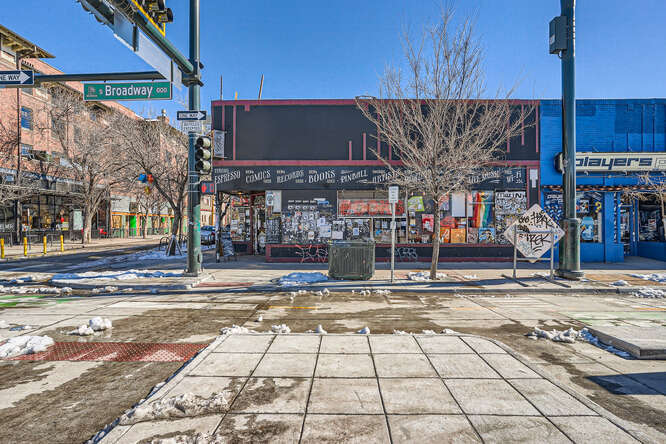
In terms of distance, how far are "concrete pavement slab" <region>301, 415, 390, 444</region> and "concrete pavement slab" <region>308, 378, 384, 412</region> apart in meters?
0.10

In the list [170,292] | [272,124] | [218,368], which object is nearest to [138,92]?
[170,292]

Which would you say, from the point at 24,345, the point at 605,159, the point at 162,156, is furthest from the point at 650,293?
the point at 162,156

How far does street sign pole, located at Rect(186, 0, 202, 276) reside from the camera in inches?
398

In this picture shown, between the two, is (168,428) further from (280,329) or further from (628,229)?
(628,229)

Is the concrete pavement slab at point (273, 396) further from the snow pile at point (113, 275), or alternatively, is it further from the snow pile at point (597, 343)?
the snow pile at point (113, 275)

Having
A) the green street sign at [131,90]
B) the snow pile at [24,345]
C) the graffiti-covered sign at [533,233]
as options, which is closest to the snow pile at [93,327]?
the snow pile at [24,345]

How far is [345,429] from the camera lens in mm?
2680

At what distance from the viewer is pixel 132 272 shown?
439 inches

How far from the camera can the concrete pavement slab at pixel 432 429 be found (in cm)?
253

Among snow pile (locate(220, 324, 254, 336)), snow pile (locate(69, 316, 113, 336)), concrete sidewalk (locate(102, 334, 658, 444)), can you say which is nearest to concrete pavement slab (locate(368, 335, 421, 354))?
concrete sidewalk (locate(102, 334, 658, 444))

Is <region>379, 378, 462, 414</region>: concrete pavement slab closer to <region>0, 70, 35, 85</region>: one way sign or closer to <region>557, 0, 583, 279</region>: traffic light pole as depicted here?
<region>557, 0, 583, 279</region>: traffic light pole

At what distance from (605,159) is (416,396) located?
16654mm

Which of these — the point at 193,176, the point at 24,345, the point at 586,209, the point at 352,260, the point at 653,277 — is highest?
the point at 193,176

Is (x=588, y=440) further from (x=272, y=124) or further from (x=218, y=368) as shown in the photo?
(x=272, y=124)
